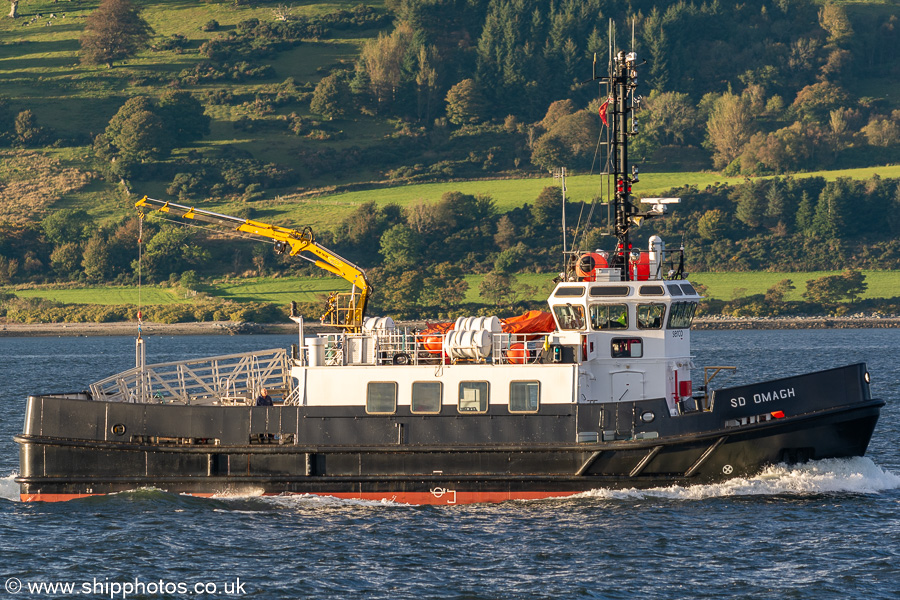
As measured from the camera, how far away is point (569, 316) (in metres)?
24.2

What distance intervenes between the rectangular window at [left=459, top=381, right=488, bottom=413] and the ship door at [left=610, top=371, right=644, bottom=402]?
2.71 m

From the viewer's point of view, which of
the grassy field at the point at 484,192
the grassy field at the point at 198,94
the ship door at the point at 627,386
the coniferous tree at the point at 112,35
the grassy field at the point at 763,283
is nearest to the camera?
the ship door at the point at 627,386

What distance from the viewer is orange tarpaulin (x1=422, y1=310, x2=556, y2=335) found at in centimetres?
2495

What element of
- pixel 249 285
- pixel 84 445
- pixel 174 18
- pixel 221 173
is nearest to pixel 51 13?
pixel 174 18

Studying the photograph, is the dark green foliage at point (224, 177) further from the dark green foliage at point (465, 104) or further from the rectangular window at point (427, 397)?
the rectangular window at point (427, 397)

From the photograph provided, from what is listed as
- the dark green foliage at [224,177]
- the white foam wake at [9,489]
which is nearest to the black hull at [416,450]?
the white foam wake at [9,489]

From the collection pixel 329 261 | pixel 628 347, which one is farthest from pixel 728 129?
pixel 628 347

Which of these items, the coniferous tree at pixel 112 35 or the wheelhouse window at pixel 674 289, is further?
the coniferous tree at pixel 112 35

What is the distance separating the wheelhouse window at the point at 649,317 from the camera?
936 inches

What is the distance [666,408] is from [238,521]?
28.7 feet

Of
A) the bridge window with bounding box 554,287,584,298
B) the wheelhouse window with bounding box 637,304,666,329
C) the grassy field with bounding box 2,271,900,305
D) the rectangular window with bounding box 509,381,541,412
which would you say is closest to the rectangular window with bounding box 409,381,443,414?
the rectangular window with bounding box 509,381,541,412

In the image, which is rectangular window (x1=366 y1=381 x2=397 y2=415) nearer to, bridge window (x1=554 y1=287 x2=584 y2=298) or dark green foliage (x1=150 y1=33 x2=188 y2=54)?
bridge window (x1=554 y1=287 x2=584 y2=298)

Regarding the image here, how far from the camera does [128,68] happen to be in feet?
529

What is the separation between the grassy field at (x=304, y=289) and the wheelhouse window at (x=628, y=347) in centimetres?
8073
